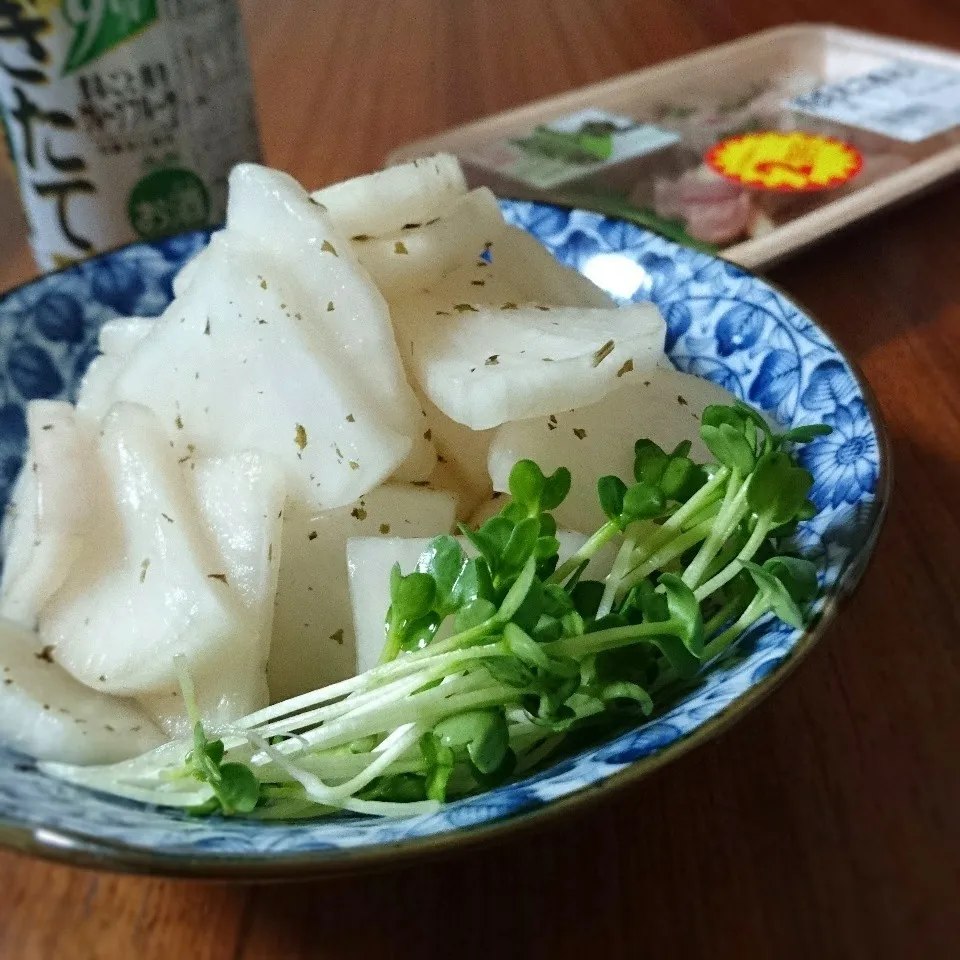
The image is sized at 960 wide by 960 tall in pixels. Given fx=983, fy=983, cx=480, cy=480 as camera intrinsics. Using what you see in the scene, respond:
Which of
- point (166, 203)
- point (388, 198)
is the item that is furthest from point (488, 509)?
point (166, 203)

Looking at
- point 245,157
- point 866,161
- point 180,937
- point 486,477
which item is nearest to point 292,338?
point 486,477

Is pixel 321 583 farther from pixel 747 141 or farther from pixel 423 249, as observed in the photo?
pixel 747 141

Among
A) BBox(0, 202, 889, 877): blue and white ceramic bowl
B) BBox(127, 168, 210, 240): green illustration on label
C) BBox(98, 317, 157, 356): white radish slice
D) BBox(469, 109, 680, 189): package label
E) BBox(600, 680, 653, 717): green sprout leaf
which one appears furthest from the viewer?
BBox(469, 109, 680, 189): package label

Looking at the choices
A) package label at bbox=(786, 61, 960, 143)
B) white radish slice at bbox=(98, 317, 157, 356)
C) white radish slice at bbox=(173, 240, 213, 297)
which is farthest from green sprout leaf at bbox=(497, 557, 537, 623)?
package label at bbox=(786, 61, 960, 143)

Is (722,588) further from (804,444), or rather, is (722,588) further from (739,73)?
(739,73)

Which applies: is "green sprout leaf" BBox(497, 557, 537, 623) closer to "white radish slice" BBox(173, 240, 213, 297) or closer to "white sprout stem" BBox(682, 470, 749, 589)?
"white sprout stem" BBox(682, 470, 749, 589)
